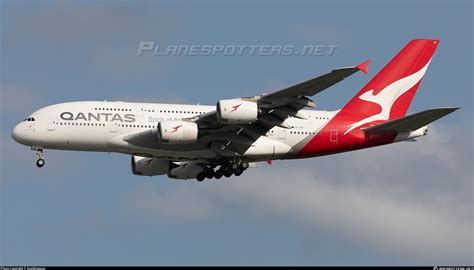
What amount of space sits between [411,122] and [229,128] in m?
9.19

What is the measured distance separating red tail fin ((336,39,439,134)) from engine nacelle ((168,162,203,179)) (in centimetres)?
865

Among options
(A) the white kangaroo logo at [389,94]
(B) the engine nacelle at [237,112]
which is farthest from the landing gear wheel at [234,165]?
(A) the white kangaroo logo at [389,94]

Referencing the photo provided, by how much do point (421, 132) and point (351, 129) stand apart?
11.9 feet

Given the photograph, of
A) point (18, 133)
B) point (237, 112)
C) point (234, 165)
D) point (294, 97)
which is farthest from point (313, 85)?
point (18, 133)

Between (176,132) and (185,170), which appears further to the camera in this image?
(185,170)

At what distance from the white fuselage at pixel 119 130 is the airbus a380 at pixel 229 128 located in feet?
0.16

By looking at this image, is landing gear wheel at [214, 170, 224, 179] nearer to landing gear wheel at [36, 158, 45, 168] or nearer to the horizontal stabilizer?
the horizontal stabilizer

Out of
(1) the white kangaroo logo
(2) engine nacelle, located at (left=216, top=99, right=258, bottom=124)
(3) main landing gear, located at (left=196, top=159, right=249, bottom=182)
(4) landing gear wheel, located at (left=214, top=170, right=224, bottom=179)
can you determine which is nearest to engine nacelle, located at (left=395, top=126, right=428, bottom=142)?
(1) the white kangaroo logo

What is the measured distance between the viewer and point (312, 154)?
50688mm

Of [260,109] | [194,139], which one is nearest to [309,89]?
[260,109]

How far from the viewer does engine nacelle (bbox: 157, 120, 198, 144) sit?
46531mm

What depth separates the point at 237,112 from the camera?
45.7 m

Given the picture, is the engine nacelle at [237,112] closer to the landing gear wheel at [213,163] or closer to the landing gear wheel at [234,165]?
the landing gear wheel at [234,165]

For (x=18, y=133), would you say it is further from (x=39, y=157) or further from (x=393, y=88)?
(x=393, y=88)
